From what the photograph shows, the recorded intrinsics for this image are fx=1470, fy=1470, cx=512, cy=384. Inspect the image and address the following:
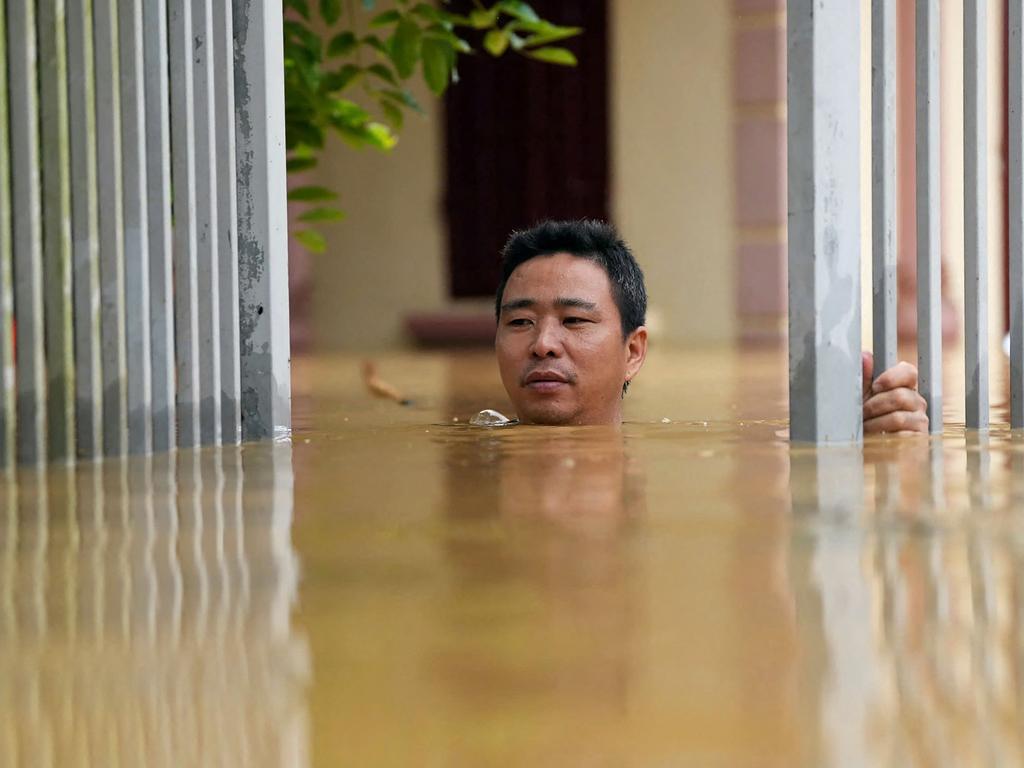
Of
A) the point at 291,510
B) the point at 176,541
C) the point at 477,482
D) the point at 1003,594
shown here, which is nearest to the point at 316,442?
the point at 477,482

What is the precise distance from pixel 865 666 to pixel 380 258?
10.4m

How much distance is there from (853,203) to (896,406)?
1.37 feet

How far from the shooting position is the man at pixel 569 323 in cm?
331

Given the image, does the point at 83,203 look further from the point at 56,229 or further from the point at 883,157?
the point at 883,157

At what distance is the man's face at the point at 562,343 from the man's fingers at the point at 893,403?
815mm

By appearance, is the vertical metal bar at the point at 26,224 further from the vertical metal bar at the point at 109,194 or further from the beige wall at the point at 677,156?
the beige wall at the point at 677,156

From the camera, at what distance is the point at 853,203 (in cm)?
246

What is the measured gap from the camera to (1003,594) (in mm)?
1261

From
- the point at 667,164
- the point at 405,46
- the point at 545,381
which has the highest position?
the point at 667,164

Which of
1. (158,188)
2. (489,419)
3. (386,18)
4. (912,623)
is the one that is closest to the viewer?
(912,623)

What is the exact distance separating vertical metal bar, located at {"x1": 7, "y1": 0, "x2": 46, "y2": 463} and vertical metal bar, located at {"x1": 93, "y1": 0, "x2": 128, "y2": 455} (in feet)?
0.40

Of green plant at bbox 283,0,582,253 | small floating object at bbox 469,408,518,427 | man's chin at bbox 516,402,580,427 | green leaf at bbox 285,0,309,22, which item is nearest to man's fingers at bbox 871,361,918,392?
man's chin at bbox 516,402,580,427

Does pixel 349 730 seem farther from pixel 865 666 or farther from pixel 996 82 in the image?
pixel 996 82

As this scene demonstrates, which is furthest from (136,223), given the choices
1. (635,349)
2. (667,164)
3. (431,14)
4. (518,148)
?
(518,148)
